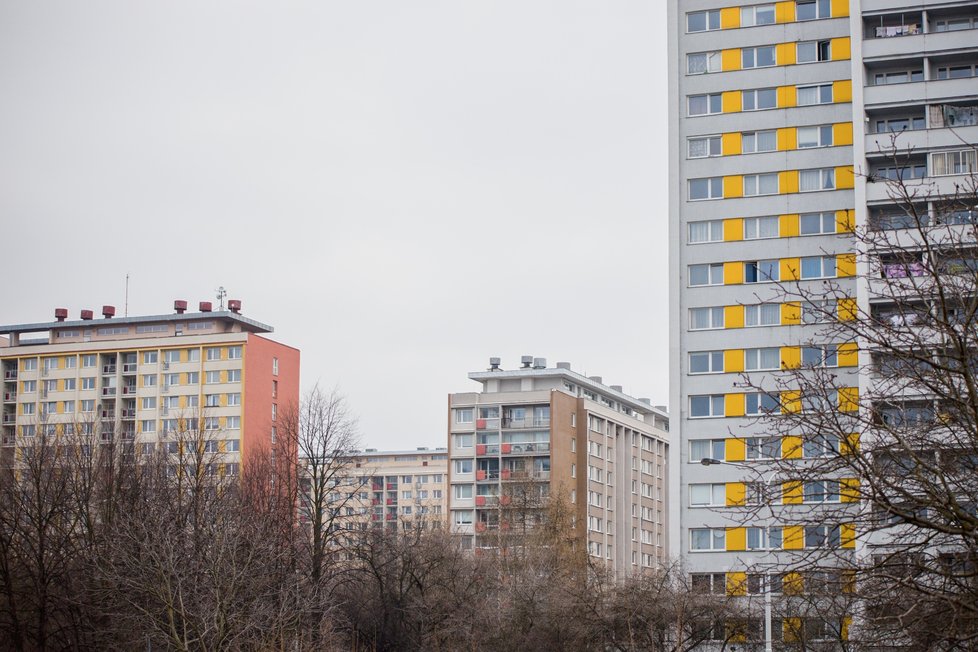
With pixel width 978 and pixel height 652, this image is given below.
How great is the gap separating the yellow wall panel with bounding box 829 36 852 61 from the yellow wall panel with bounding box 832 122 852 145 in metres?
4.02

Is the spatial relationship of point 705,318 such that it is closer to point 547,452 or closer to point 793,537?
point 547,452

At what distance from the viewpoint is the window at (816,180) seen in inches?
3029

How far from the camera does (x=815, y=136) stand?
7762 centimetres

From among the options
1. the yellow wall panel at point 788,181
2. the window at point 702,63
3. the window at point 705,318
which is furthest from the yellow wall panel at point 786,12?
the window at point 705,318

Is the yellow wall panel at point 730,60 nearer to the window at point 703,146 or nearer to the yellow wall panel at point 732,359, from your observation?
the window at point 703,146

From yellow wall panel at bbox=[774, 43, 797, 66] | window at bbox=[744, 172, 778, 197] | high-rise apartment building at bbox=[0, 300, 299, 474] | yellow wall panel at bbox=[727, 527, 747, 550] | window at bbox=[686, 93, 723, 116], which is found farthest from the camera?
high-rise apartment building at bbox=[0, 300, 299, 474]

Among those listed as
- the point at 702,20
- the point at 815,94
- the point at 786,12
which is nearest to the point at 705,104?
the point at 702,20

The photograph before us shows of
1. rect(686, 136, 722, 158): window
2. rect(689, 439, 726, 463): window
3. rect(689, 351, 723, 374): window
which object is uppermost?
rect(686, 136, 722, 158): window

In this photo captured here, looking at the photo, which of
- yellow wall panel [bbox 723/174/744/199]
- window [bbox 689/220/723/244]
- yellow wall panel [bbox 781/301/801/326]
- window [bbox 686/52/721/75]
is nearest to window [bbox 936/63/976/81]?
yellow wall panel [bbox 723/174/744/199]

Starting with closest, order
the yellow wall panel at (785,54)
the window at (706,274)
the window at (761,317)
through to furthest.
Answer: the window at (761,317), the window at (706,274), the yellow wall panel at (785,54)

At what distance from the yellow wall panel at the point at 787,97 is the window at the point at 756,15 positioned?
4.22m

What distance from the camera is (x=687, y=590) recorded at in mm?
59875

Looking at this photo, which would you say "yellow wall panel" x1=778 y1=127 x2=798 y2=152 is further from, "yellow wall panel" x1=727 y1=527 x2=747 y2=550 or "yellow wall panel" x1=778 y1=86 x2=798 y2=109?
"yellow wall panel" x1=727 y1=527 x2=747 y2=550

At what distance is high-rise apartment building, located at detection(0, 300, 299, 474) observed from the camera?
137m
